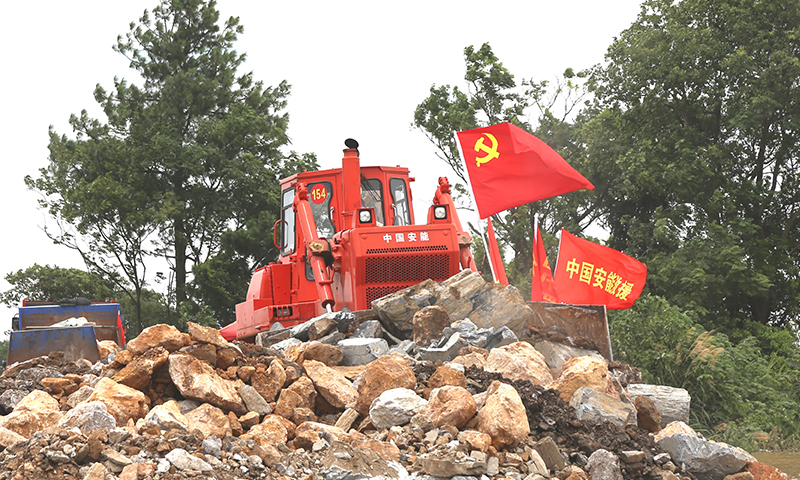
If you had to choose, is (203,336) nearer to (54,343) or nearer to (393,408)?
(393,408)

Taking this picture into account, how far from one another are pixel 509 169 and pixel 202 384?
6414 millimetres

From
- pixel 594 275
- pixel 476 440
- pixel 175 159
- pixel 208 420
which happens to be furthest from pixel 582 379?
pixel 175 159

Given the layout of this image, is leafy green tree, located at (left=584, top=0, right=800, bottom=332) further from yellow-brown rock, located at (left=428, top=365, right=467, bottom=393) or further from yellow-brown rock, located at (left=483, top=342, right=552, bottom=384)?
yellow-brown rock, located at (left=428, top=365, right=467, bottom=393)

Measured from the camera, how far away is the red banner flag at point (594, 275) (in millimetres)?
13773

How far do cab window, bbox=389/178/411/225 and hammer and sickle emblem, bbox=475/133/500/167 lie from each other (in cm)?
137

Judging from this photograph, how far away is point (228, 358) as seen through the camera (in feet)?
22.1

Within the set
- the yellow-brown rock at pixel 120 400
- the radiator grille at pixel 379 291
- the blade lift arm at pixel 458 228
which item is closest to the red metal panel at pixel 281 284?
the radiator grille at pixel 379 291

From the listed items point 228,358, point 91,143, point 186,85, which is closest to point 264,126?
point 186,85

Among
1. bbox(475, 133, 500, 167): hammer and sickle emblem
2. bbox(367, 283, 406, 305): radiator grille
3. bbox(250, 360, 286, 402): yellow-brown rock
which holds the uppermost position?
bbox(475, 133, 500, 167): hammer and sickle emblem

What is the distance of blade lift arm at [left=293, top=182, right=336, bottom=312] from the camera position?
405 inches

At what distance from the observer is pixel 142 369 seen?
634 cm

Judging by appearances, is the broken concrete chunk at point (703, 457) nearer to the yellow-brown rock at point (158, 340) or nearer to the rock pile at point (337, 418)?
the rock pile at point (337, 418)

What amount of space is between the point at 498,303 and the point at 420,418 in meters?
3.31

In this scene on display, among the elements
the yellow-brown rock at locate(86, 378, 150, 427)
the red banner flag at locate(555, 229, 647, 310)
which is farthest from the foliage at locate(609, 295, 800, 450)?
the yellow-brown rock at locate(86, 378, 150, 427)
